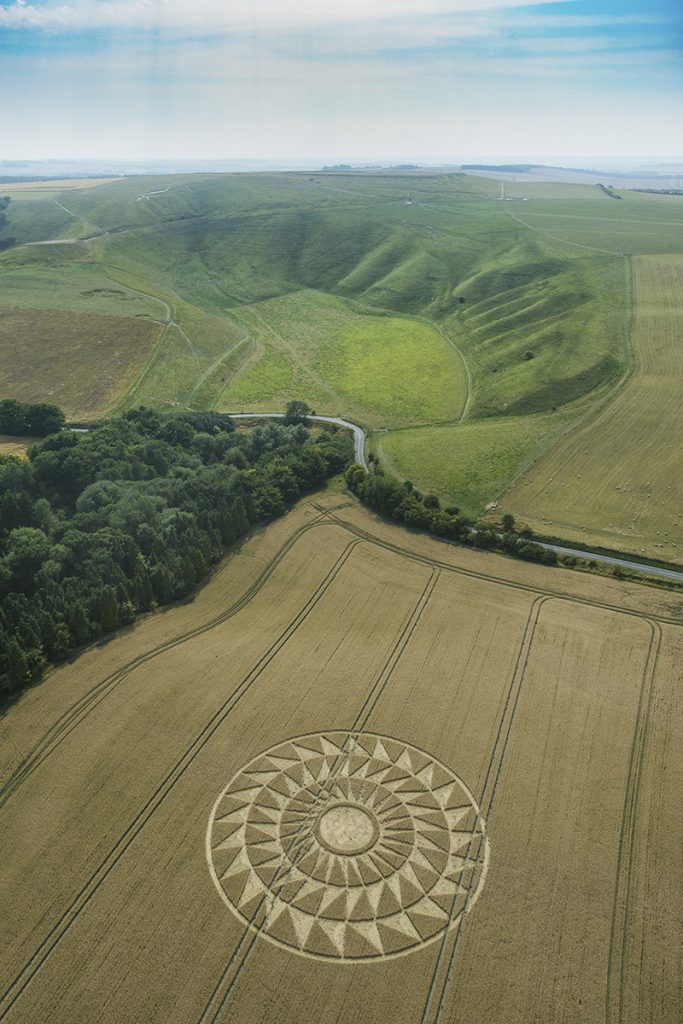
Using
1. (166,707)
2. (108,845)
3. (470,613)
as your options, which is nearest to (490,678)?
(470,613)

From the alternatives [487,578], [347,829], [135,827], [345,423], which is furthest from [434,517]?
[135,827]

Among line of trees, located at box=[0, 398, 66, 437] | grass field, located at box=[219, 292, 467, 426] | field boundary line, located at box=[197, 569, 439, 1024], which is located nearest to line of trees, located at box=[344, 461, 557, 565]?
field boundary line, located at box=[197, 569, 439, 1024]

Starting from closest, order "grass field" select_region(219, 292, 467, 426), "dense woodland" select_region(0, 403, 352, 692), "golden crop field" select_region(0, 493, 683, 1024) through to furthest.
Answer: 1. "golden crop field" select_region(0, 493, 683, 1024)
2. "dense woodland" select_region(0, 403, 352, 692)
3. "grass field" select_region(219, 292, 467, 426)

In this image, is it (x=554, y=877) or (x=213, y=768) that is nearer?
(x=554, y=877)

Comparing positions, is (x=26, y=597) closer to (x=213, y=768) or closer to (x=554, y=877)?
(x=213, y=768)

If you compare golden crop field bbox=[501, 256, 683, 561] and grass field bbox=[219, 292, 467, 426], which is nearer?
golden crop field bbox=[501, 256, 683, 561]

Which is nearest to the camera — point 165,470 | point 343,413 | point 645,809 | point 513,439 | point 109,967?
point 109,967

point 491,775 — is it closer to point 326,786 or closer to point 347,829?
point 347,829

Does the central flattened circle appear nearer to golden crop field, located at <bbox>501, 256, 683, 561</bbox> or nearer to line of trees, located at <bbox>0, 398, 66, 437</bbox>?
golden crop field, located at <bbox>501, 256, 683, 561</bbox>
